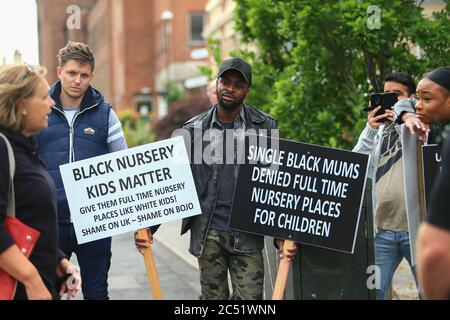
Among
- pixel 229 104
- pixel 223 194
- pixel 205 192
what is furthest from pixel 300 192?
pixel 229 104

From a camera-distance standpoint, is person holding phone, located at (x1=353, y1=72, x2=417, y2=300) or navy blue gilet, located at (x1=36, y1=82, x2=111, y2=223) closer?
navy blue gilet, located at (x1=36, y1=82, x2=111, y2=223)

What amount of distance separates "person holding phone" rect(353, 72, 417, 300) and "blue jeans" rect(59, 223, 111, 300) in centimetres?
188

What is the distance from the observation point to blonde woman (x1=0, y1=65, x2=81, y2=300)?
4094 millimetres

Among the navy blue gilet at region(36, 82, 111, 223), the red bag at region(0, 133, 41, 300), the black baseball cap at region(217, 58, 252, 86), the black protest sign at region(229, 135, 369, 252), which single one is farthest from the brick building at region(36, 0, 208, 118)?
the red bag at region(0, 133, 41, 300)

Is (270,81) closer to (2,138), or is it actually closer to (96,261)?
(96,261)

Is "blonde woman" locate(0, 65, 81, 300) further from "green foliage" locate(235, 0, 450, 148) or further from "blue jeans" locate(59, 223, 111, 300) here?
"green foliage" locate(235, 0, 450, 148)

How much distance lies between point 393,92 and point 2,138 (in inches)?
133

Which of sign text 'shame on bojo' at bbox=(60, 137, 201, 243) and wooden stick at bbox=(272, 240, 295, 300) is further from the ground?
sign text 'shame on bojo' at bbox=(60, 137, 201, 243)

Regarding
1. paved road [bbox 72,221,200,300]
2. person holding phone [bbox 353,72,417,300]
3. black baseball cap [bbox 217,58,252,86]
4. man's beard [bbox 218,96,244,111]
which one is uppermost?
black baseball cap [bbox 217,58,252,86]

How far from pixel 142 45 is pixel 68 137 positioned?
64.8 metres

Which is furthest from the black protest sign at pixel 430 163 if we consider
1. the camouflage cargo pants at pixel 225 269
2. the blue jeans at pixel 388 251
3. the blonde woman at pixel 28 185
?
the blonde woman at pixel 28 185

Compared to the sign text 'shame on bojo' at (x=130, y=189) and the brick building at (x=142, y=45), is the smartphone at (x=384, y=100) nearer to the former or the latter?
the sign text 'shame on bojo' at (x=130, y=189)

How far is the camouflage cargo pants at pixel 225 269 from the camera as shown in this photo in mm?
6133

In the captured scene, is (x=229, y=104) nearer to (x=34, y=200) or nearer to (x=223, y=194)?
(x=223, y=194)
